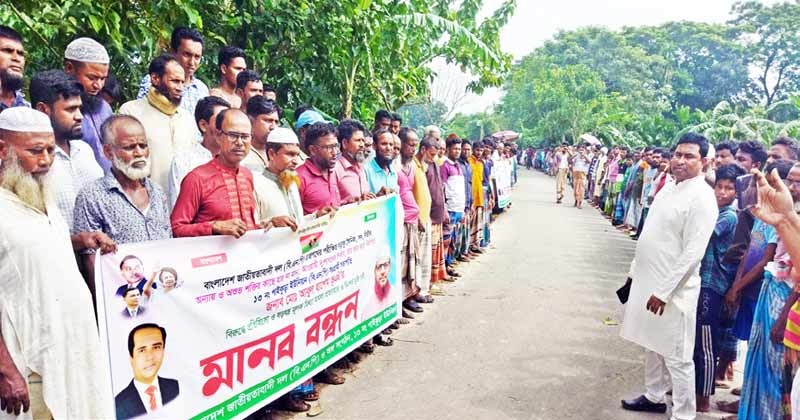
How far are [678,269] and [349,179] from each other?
8.82ft

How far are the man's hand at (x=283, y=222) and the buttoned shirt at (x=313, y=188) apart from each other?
83cm

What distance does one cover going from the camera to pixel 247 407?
11.4 feet

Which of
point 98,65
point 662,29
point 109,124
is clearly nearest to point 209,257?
point 109,124

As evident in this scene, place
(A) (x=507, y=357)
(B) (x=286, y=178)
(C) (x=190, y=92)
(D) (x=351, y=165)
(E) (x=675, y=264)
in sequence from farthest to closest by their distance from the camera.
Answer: (D) (x=351, y=165) < (A) (x=507, y=357) < (C) (x=190, y=92) < (B) (x=286, y=178) < (E) (x=675, y=264)

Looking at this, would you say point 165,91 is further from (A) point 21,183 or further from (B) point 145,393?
(B) point 145,393

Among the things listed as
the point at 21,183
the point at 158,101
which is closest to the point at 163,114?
the point at 158,101

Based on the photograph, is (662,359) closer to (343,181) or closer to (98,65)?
(343,181)

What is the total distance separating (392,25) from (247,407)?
6.75 metres

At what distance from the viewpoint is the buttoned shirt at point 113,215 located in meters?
2.75

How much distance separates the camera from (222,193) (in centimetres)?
342

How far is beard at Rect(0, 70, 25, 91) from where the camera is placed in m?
3.41

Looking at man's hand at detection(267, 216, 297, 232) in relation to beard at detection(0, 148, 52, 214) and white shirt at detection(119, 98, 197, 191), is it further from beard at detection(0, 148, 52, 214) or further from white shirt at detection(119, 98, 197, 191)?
beard at detection(0, 148, 52, 214)

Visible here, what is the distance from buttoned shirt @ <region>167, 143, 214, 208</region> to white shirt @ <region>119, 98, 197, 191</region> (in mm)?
181

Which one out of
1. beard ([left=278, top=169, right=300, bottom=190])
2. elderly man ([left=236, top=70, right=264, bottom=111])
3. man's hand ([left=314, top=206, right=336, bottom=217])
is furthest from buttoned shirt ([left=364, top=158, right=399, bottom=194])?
beard ([left=278, top=169, right=300, bottom=190])
